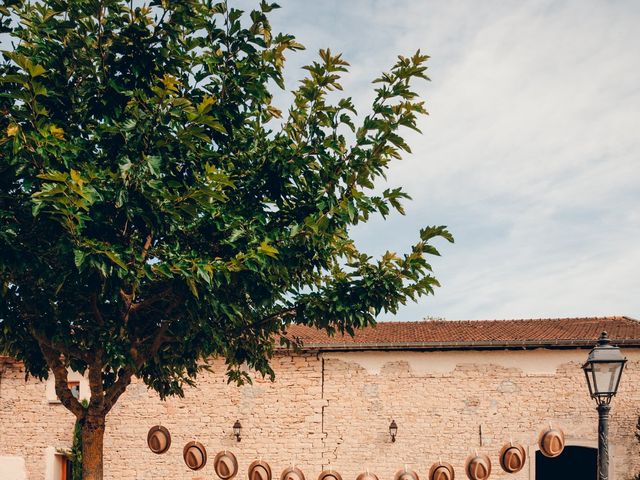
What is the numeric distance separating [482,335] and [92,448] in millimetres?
10641

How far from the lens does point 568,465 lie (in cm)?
1978

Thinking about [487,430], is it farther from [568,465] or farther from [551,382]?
[568,465]

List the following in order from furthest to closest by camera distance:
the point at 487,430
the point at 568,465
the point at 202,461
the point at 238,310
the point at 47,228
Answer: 1. the point at 568,465
2. the point at 487,430
3. the point at 202,461
4. the point at 238,310
5. the point at 47,228

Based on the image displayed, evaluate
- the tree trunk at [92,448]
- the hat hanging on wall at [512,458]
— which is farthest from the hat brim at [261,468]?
the tree trunk at [92,448]

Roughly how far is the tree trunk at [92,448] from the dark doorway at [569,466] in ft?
45.6

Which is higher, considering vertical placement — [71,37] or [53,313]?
[71,37]

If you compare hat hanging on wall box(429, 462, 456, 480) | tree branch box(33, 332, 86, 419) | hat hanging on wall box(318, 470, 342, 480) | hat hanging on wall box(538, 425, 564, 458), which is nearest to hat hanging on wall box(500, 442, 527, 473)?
hat hanging on wall box(538, 425, 564, 458)

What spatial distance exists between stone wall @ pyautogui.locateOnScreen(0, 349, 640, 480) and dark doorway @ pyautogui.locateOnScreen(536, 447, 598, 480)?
3943mm

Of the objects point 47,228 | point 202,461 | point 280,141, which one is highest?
point 280,141

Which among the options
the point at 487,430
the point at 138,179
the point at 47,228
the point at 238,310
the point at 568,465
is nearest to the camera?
the point at 138,179

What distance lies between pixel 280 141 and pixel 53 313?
342 cm

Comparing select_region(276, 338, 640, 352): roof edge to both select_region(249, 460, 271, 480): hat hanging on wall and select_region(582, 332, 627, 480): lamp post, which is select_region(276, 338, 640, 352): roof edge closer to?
select_region(249, 460, 271, 480): hat hanging on wall

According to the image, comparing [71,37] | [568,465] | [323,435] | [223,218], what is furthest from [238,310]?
[568,465]

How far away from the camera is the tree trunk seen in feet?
27.9
